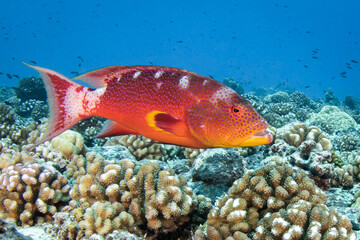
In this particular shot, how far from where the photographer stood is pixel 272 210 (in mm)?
2826

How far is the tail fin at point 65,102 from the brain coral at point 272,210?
1847 mm

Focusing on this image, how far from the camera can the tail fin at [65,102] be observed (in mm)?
2227

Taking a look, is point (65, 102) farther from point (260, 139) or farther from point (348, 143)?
point (348, 143)

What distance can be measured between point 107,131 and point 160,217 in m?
1.35

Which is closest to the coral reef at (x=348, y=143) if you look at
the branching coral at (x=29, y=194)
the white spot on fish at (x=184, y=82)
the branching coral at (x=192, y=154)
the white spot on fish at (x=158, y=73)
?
the branching coral at (x=192, y=154)

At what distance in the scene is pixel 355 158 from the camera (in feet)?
15.9

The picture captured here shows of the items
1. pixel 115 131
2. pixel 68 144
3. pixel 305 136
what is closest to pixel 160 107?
pixel 115 131

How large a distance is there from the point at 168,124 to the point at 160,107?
0.67ft

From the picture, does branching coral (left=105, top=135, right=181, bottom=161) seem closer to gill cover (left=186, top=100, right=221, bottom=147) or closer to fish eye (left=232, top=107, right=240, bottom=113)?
gill cover (left=186, top=100, right=221, bottom=147)

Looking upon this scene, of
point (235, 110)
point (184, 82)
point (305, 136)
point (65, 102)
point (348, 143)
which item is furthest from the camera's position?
point (348, 143)

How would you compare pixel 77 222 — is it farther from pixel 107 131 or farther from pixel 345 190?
pixel 345 190

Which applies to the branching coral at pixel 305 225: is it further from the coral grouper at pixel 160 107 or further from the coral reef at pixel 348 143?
the coral reef at pixel 348 143

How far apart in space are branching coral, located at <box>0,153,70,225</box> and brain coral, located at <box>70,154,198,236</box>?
41 cm

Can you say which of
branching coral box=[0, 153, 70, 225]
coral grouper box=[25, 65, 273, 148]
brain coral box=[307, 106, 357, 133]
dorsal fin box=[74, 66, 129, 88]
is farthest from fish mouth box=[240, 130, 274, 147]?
brain coral box=[307, 106, 357, 133]
